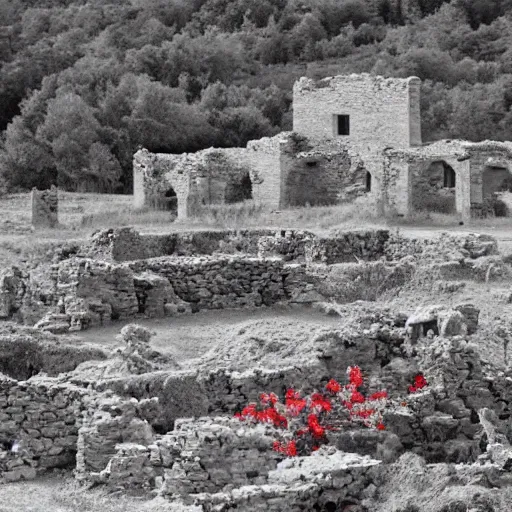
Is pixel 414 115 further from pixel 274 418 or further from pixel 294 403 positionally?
pixel 274 418

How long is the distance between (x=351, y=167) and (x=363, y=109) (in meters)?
1.75

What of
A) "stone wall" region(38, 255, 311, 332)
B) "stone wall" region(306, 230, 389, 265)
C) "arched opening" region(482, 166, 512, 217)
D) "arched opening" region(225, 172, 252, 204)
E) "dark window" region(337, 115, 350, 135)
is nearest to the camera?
"stone wall" region(38, 255, 311, 332)

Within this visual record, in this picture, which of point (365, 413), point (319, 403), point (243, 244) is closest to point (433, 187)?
point (243, 244)

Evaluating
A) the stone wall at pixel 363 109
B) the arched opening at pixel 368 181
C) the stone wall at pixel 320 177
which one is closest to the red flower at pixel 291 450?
the stone wall at pixel 320 177

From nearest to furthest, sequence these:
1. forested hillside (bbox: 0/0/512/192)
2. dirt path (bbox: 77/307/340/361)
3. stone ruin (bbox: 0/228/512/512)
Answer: stone ruin (bbox: 0/228/512/512) < dirt path (bbox: 77/307/340/361) < forested hillside (bbox: 0/0/512/192)

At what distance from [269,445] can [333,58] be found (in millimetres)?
40475

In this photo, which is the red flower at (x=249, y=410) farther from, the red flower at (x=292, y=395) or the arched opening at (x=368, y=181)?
the arched opening at (x=368, y=181)

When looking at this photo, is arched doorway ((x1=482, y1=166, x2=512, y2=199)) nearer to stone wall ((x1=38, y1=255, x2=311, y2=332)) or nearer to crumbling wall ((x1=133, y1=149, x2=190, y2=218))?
crumbling wall ((x1=133, y1=149, x2=190, y2=218))

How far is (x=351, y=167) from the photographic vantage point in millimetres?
39844

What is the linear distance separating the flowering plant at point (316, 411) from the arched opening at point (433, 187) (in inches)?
745

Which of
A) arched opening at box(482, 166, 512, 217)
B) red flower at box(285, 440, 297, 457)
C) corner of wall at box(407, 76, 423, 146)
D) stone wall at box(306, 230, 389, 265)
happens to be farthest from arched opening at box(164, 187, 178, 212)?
red flower at box(285, 440, 297, 457)

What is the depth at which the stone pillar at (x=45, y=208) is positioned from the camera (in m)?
35.2

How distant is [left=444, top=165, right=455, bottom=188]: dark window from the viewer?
1540 inches

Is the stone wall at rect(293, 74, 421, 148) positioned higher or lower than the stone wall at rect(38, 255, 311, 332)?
higher
